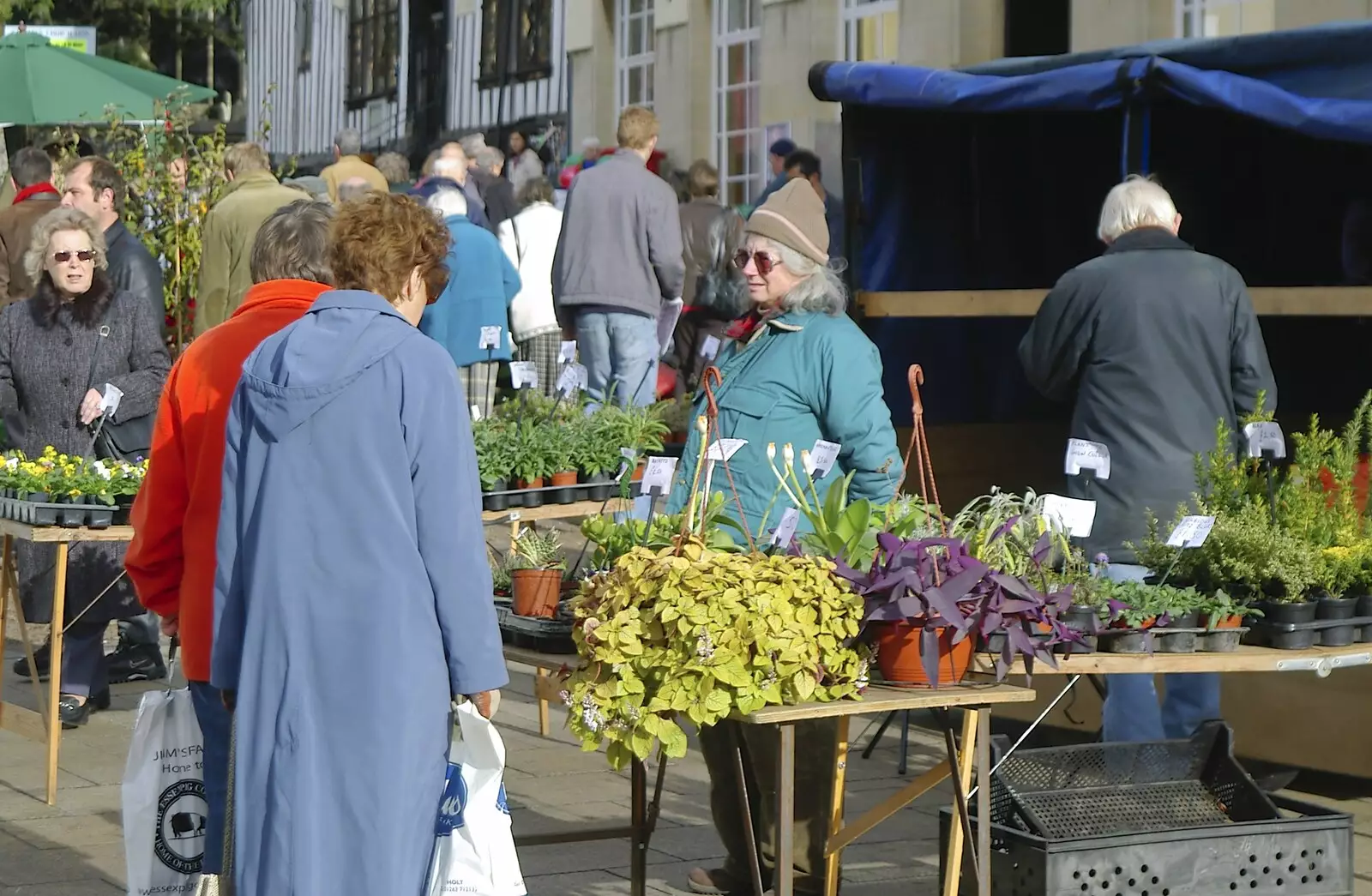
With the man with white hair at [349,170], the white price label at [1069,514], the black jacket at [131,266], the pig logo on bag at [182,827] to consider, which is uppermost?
the man with white hair at [349,170]

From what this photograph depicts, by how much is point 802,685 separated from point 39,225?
4.00m

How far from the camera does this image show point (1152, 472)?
18.4ft

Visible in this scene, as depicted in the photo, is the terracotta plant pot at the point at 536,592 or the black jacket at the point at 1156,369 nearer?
the terracotta plant pot at the point at 536,592

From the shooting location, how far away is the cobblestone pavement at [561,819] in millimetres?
5293

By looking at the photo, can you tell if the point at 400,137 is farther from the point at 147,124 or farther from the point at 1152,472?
the point at 1152,472

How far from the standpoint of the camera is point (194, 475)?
13.0 ft

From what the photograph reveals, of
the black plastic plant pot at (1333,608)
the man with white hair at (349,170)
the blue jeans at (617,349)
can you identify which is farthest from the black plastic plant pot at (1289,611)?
the man with white hair at (349,170)

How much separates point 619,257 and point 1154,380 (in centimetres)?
483

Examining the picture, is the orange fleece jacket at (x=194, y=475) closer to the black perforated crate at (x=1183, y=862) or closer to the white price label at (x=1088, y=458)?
the black perforated crate at (x=1183, y=862)

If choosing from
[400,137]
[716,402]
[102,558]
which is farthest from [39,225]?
[400,137]

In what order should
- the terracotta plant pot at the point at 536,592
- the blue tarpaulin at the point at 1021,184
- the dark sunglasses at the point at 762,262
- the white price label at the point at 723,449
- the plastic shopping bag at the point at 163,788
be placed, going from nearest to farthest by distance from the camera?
the plastic shopping bag at the point at 163,788 → the white price label at the point at 723,449 → the terracotta plant pot at the point at 536,592 → the dark sunglasses at the point at 762,262 → the blue tarpaulin at the point at 1021,184

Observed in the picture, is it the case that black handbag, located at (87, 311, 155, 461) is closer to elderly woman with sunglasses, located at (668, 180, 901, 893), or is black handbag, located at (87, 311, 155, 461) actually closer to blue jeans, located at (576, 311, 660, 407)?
elderly woman with sunglasses, located at (668, 180, 901, 893)

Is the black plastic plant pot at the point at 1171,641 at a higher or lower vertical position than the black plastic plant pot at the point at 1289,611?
lower

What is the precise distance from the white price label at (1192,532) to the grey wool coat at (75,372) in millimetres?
3670
